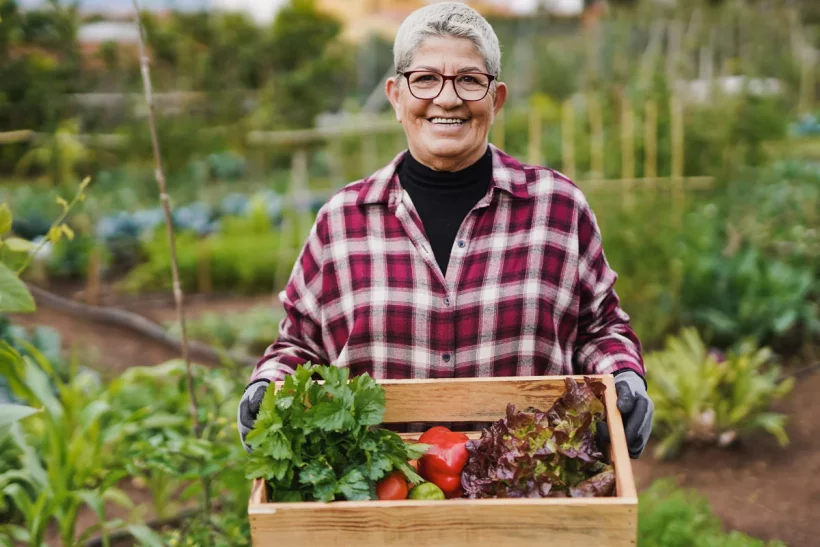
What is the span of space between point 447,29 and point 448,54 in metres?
0.06

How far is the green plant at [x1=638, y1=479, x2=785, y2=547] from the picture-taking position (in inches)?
110

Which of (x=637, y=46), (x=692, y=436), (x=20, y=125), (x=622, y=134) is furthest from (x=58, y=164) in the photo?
(x=637, y=46)

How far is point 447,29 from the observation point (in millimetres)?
1896

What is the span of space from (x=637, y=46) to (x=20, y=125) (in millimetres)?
11077

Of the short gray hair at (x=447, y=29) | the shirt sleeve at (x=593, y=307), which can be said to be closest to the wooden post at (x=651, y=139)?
the shirt sleeve at (x=593, y=307)

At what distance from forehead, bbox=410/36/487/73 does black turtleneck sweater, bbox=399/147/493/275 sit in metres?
0.28

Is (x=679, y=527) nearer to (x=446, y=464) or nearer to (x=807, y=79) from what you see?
(x=446, y=464)

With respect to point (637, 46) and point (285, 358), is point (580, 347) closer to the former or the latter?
point (285, 358)

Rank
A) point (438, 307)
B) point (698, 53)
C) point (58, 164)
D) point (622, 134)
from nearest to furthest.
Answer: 1. point (438, 307)
2. point (622, 134)
3. point (58, 164)
4. point (698, 53)

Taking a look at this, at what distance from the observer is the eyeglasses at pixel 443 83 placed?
75.7 inches

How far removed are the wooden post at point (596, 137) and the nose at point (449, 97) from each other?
14.6ft

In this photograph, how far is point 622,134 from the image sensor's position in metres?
6.34

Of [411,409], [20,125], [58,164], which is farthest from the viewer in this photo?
[58,164]

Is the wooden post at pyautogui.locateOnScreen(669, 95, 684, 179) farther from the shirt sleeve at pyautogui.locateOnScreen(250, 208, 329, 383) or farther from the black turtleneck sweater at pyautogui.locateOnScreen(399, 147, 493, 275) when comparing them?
the shirt sleeve at pyautogui.locateOnScreen(250, 208, 329, 383)
